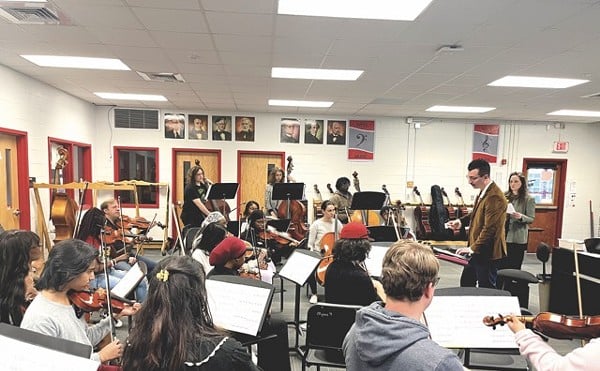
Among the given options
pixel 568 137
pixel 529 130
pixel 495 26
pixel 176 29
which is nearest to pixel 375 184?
pixel 529 130

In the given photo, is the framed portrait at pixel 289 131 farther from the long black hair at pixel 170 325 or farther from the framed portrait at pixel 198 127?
the long black hair at pixel 170 325

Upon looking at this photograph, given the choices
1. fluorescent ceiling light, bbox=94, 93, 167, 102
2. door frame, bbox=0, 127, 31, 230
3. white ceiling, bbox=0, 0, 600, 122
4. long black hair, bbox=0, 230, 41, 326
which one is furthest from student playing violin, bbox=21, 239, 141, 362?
fluorescent ceiling light, bbox=94, 93, 167, 102

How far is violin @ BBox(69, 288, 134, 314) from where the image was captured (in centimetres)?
197

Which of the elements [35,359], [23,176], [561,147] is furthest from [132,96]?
[561,147]

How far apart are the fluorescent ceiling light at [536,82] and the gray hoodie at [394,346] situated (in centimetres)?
441

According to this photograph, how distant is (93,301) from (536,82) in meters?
5.38

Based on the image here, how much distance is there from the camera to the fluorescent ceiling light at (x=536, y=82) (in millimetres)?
4606

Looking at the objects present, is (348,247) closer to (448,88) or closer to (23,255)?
(23,255)

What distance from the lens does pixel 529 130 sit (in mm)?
7906

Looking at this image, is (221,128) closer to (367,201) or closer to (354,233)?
(367,201)

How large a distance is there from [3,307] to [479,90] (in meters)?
5.62

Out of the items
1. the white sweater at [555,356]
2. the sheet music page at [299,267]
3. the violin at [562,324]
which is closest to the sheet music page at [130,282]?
the sheet music page at [299,267]

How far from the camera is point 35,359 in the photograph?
1237 millimetres

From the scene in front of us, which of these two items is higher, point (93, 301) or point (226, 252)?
point (226, 252)
